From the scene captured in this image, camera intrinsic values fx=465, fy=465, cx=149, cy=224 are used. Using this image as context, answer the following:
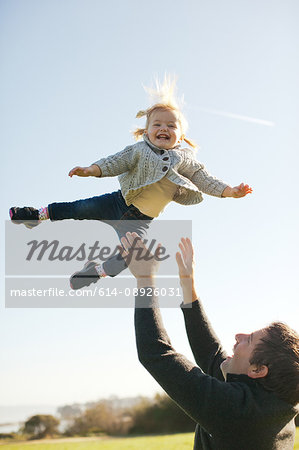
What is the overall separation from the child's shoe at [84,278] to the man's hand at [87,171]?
0.93 m

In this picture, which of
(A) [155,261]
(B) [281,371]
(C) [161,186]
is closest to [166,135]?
(C) [161,186]

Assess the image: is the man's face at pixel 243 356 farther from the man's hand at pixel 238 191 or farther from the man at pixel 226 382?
the man's hand at pixel 238 191

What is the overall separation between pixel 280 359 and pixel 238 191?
1.83 m

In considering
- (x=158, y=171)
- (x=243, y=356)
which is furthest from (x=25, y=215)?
(x=243, y=356)

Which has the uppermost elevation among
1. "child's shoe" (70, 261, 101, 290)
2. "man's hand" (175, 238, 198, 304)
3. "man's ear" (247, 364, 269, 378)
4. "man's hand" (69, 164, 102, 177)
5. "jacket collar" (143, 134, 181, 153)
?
"jacket collar" (143, 134, 181, 153)

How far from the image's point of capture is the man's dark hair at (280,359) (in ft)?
7.25

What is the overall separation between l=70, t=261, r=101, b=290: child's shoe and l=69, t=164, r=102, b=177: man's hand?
93 centimetres

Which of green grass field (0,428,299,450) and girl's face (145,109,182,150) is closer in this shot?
girl's face (145,109,182,150)

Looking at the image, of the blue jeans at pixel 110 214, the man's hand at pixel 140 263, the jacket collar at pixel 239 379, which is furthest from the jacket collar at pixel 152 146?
the jacket collar at pixel 239 379

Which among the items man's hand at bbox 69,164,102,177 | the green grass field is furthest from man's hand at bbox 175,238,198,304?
the green grass field

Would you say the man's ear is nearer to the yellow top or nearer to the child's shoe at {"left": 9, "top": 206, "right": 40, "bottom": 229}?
the yellow top

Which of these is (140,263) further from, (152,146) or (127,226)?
(152,146)

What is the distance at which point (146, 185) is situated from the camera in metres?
3.94

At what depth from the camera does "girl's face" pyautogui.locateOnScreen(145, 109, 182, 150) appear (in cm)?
406
